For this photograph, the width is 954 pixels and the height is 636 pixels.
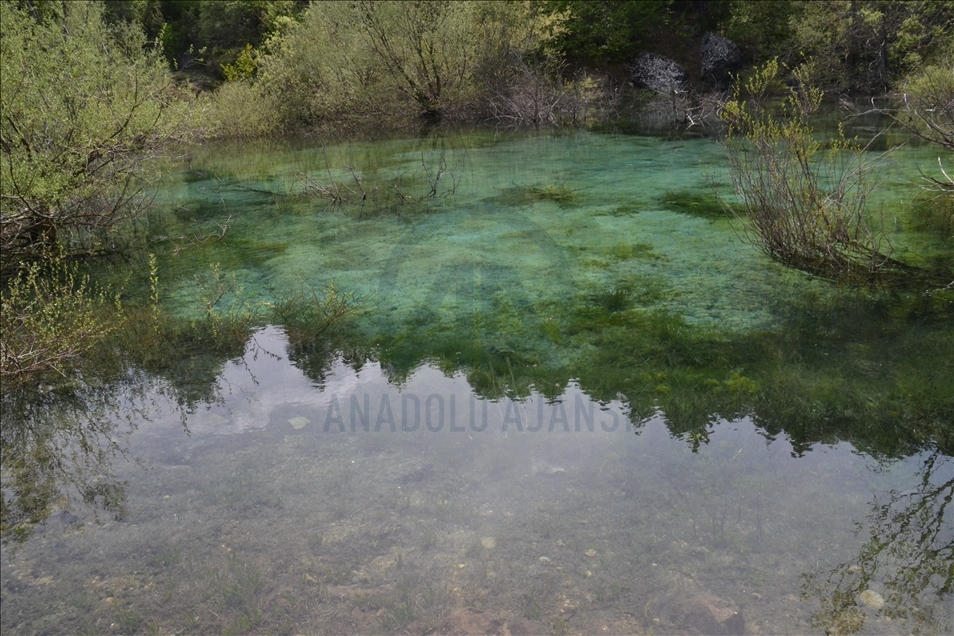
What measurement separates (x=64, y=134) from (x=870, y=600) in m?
8.94

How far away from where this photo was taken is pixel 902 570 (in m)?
2.96

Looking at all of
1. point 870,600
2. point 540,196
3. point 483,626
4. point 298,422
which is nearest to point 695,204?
point 540,196

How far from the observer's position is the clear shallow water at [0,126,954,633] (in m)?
2.93

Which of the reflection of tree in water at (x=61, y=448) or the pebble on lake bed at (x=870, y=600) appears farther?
the reflection of tree in water at (x=61, y=448)

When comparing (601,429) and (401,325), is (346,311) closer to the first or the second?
(401,325)

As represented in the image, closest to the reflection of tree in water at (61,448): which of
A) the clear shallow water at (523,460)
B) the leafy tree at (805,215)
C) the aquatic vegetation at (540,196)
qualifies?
the clear shallow water at (523,460)

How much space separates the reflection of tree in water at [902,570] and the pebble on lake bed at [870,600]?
1 centimetres

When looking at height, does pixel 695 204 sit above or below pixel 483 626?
above

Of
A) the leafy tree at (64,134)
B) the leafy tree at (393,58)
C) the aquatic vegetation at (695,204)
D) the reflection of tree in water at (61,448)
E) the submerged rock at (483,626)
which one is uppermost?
the leafy tree at (393,58)

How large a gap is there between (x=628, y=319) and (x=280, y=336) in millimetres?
3154

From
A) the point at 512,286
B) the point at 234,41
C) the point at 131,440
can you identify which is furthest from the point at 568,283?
the point at 234,41

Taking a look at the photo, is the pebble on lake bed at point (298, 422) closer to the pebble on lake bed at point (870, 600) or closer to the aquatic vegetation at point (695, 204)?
the pebble on lake bed at point (870, 600)

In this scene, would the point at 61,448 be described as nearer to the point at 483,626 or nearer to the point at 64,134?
the point at 483,626

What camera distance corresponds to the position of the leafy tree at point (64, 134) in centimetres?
735
